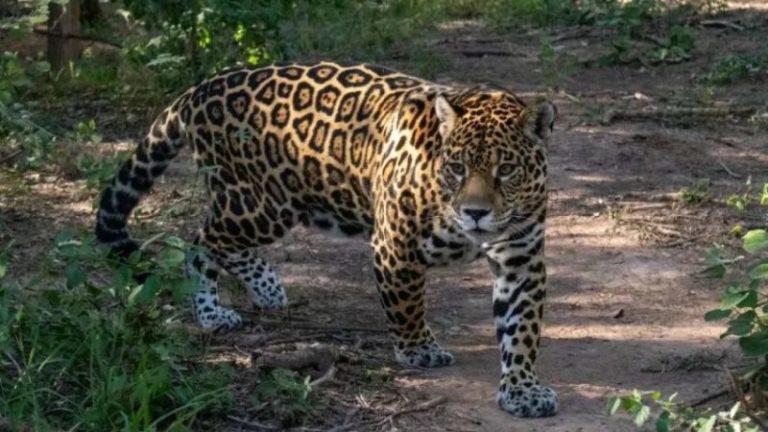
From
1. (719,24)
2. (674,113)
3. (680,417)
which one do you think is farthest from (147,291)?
(719,24)

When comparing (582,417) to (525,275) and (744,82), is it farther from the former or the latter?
(744,82)

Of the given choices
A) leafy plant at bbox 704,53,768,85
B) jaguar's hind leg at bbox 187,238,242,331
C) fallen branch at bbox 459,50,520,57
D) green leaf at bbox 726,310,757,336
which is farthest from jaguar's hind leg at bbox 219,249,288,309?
fallen branch at bbox 459,50,520,57

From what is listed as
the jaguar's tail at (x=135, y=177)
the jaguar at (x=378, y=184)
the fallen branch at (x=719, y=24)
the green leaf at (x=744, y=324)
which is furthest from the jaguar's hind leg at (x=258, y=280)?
the fallen branch at (x=719, y=24)

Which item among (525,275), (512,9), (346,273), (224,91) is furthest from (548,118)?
(512,9)

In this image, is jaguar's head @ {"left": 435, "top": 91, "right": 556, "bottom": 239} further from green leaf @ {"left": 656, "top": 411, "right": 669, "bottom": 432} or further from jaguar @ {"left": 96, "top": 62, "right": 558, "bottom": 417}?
green leaf @ {"left": 656, "top": 411, "right": 669, "bottom": 432}

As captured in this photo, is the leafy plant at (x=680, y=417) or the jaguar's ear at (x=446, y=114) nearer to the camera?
the leafy plant at (x=680, y=417)

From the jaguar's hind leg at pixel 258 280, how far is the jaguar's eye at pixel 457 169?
65.9 inches

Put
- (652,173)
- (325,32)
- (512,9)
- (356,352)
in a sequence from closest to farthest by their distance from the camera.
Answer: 1. (356,352)
2. (652,173)
3. (325,32)
4. (512,9)

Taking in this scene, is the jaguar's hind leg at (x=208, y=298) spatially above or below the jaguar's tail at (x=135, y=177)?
below

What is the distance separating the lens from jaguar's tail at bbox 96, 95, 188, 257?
25.0ft

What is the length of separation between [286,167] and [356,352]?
1017 mm

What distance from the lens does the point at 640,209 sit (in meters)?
9.68

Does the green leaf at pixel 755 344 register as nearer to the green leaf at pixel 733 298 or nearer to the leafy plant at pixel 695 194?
the green leaf at pixel 733 298

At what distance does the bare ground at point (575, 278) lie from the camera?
22.5 ft
